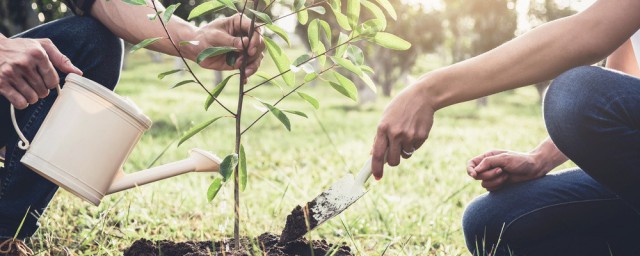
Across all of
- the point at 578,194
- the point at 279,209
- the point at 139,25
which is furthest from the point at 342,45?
the point at 279,209

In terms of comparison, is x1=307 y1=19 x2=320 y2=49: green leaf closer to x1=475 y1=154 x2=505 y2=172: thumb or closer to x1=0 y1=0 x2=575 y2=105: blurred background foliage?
x1=475 y1=154 x2=505 y2=172: thumb

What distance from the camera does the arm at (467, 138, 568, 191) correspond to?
192cm

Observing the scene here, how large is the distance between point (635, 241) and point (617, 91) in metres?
0.70

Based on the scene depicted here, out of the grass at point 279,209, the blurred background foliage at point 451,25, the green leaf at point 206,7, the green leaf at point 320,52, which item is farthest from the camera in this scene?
the blurred background foliage at point 451,25

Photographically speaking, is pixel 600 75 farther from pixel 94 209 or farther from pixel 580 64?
pixel 94 209

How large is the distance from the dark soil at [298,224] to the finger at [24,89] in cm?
77

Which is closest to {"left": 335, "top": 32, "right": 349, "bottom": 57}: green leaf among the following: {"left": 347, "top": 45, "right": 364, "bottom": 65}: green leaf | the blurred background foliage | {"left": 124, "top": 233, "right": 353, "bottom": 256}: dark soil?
{"left": 347, "top": 45, "right": 364, "bottom": 65}: green leaf

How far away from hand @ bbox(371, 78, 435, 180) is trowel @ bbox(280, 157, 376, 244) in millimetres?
148

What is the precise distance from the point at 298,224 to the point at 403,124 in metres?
0.48

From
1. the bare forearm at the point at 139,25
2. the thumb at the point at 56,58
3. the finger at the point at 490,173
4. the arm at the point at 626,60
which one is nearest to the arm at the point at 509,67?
the finger at the point at 490,173

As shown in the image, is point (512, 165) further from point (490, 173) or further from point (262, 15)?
point (262, 15)

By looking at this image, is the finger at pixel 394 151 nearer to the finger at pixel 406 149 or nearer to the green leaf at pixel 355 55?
the finger at pixel 406 149

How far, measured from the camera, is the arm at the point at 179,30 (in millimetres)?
1769

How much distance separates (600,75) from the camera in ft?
4.99
